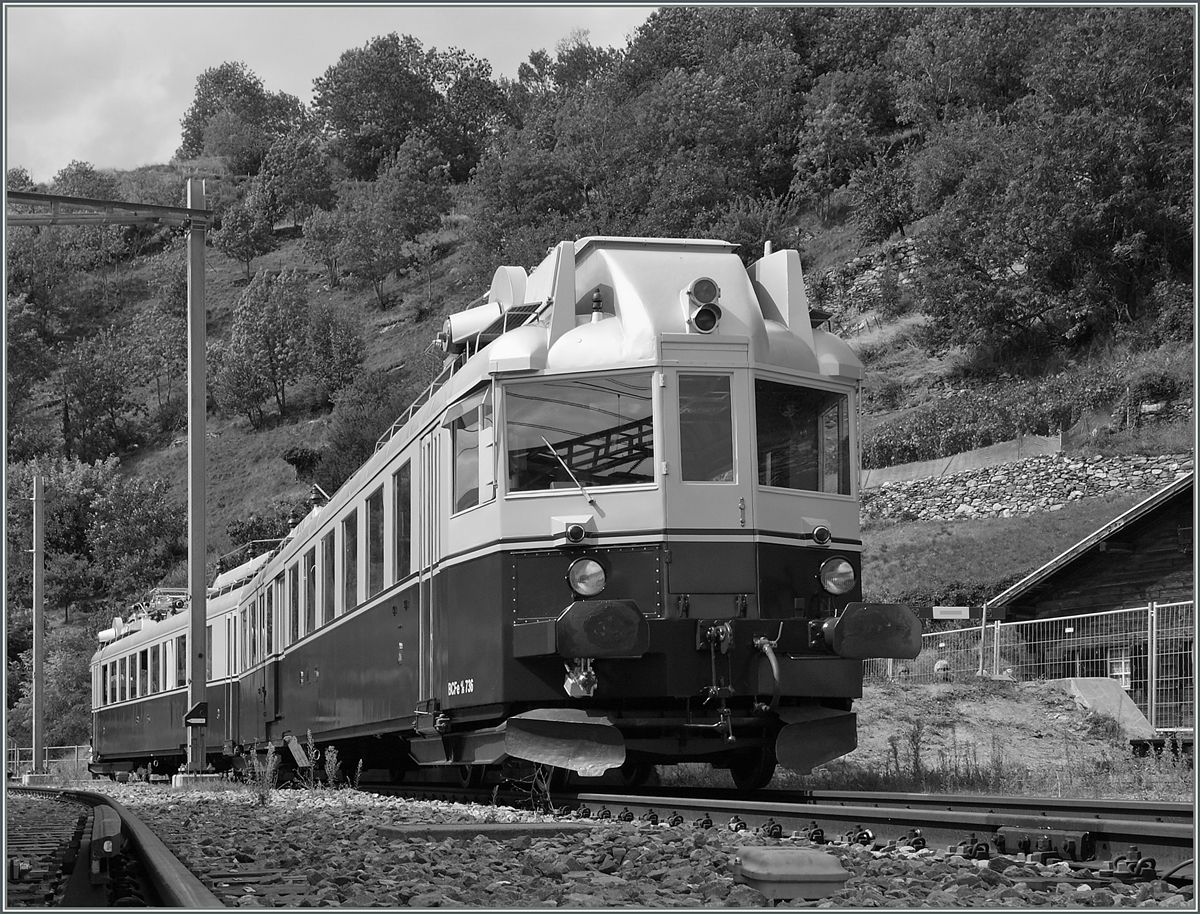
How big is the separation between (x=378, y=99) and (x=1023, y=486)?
10866cm

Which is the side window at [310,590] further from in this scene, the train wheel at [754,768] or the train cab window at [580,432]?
the train cab window at [580,432]

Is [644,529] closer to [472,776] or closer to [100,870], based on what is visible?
[472,776]

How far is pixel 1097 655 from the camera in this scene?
20.1m

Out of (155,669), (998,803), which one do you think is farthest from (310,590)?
(155,669)

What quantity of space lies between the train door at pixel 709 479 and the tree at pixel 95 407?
8844 cm

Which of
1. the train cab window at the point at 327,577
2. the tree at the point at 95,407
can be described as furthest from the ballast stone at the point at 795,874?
the tree at the point at 95,407

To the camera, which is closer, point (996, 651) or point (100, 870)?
point (100, 870)

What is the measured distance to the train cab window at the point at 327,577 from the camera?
48.4 ft

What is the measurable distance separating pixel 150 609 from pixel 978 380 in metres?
30.1

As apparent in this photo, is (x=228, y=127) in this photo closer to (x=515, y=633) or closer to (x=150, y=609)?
(x=150, y=609)

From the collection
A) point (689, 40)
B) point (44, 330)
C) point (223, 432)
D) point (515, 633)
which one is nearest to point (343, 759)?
point (515, 633)

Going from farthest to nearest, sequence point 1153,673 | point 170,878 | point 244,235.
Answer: point 244,235, point 1153,673, point 170,878

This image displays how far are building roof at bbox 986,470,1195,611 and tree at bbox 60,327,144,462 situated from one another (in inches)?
3054

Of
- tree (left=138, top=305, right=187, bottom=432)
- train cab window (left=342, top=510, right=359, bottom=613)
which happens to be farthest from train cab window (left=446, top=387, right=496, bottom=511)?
tree (left=138, top=305, right=187, bottom=432)
